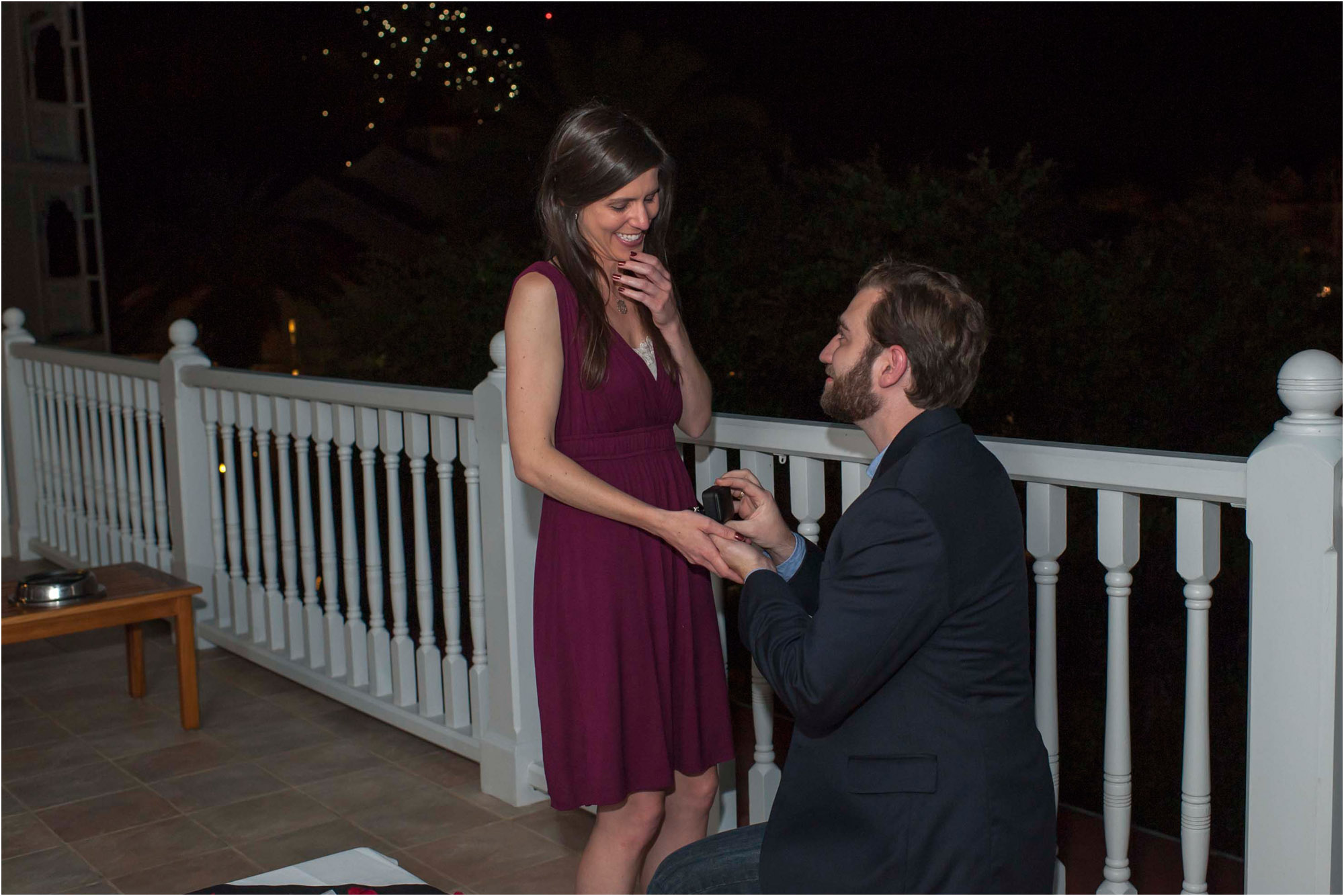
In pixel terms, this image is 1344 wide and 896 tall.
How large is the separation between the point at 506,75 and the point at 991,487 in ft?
48.9

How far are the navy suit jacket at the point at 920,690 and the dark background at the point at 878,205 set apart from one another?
17.1 feet

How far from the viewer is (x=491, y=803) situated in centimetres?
341

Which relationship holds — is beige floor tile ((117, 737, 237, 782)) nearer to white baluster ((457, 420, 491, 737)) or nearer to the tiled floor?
the tiled floor

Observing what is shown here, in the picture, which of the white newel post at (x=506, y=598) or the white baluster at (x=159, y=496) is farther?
the white baluster at (x=159, y=496)

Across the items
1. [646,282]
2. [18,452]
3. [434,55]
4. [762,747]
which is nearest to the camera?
[646,282]

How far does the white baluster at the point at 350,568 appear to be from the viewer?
390 centimetres

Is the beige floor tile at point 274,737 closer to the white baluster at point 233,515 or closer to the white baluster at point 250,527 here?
the white baluster at point 250,527

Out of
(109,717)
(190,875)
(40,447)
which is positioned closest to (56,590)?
(109,717)

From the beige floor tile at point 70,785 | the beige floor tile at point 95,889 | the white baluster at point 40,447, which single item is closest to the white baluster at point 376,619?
the beige floor tile at point 70,785

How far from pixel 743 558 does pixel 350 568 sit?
2.65 meters

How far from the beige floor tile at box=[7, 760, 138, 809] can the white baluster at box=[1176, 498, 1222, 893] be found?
2.85m

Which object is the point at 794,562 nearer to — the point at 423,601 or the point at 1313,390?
the point at 1313,390

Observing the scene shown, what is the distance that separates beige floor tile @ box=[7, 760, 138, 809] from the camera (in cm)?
352

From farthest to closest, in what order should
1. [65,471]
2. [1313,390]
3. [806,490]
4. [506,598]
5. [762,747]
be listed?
1. [65,471]
2. [506,598]
3. [762,747]
4. [806,490]
5. [1313,390]
